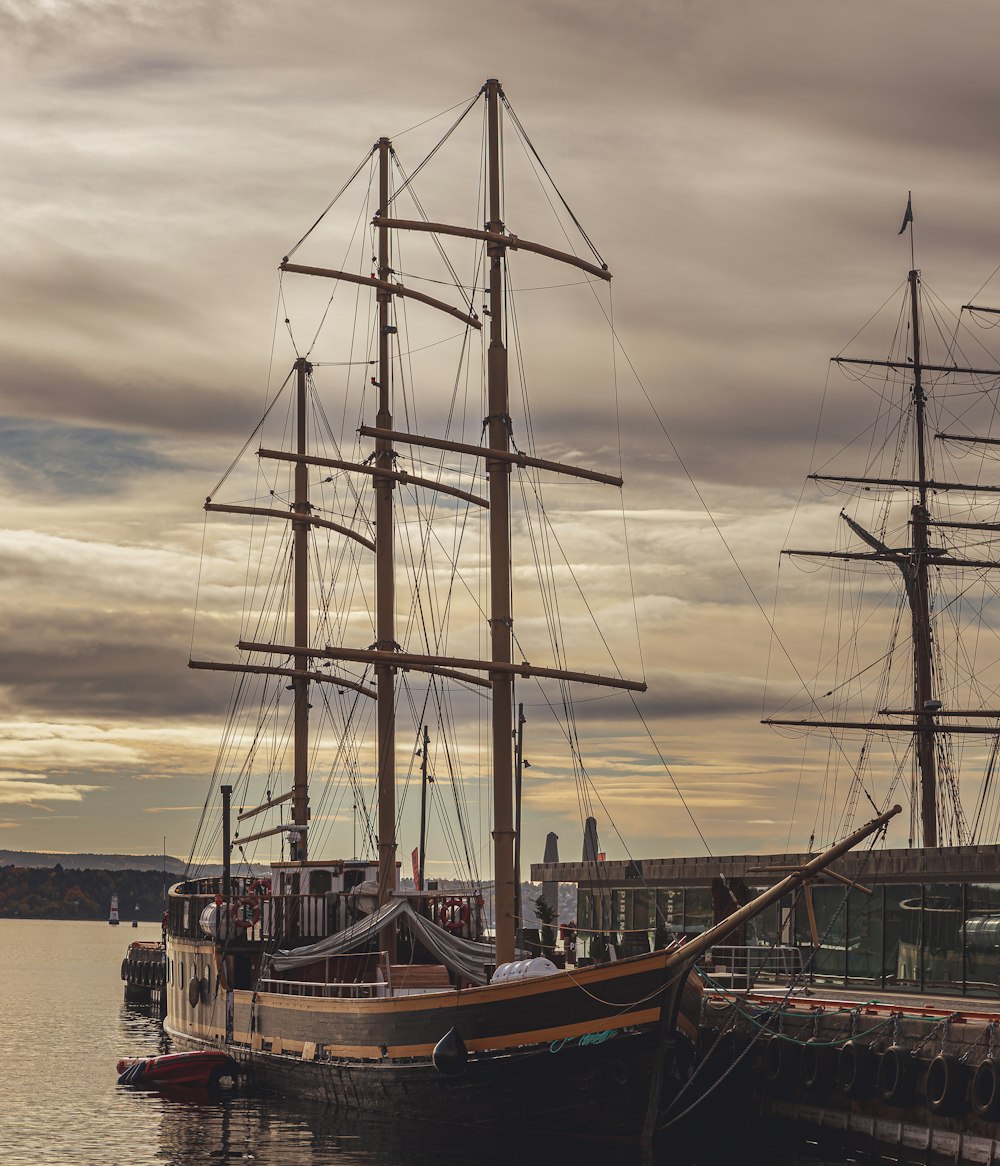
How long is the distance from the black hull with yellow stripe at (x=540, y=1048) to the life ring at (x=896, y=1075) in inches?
154

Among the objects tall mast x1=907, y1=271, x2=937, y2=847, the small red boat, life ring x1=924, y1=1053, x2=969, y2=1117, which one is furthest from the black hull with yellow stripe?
tall mast x1=907, y1=271, x2=937, y2=847

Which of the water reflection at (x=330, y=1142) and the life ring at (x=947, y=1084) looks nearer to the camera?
the life ring at (x=947, y=1084)

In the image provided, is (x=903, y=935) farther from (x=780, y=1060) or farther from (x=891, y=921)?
(x=780, y=1060)

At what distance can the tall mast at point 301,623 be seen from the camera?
67.1 m

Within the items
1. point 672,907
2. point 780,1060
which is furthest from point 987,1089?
point 672,907

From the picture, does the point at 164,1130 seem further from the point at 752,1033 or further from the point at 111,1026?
the point at 111,1026

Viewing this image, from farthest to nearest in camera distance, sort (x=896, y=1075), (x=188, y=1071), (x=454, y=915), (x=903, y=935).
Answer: (x=188, y=1071) → (x=903, y=935) → (x=454, y=915) → (x=896, y=1075)

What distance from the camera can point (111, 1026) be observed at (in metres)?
87.1

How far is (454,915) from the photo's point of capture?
49.2 metres

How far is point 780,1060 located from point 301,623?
3565 centimetres

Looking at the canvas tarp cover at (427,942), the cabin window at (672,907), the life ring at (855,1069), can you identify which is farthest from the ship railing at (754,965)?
the life ring at (855,1069)

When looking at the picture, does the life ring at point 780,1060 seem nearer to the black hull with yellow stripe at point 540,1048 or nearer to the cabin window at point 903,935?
the black hull with yellow stripe at point 540,1048

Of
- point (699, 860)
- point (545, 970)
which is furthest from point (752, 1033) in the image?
point (699, 860)

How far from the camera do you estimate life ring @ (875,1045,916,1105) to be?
3441cm
